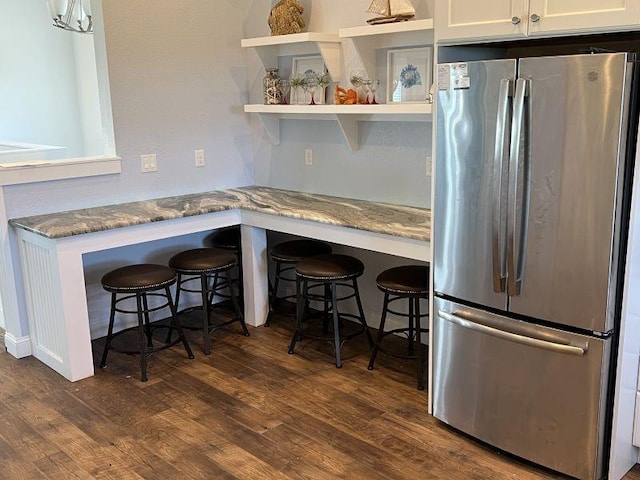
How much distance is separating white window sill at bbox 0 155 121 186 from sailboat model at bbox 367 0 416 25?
1.82 metres

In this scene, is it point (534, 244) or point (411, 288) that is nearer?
point (534, 244)

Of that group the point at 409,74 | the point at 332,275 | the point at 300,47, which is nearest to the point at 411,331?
the point at 332,275

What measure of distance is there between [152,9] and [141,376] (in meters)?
2.23

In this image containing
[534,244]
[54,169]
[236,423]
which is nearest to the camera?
[534,244]

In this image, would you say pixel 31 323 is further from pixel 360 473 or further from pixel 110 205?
pixel 360 473

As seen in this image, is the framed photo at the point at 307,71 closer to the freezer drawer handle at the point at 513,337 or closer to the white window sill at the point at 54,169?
the white window sill at the point at 54,169

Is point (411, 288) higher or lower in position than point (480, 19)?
lower

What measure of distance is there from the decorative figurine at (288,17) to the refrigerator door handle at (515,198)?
191cm

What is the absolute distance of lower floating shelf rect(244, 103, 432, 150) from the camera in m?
3.34

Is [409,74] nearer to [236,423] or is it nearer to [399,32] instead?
[399,32]

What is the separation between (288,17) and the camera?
3879mm

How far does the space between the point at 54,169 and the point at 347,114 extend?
173 centimetres

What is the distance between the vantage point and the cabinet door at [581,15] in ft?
6.90

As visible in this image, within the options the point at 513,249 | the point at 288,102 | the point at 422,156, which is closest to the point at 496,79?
the point at 513,249
